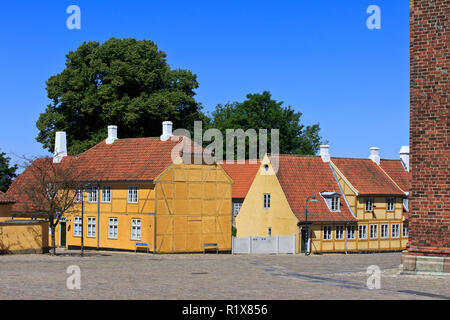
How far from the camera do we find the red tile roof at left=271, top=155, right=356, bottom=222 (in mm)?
51219

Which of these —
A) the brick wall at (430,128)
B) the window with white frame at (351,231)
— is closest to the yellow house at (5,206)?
the window with white frame at (351,231)

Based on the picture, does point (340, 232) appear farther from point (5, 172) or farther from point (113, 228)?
point (5, 172)

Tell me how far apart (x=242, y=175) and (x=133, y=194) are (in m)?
16.4

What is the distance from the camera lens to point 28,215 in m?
50.4

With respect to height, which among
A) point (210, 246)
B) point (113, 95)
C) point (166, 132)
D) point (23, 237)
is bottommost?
point (210, 246)

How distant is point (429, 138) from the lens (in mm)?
25984

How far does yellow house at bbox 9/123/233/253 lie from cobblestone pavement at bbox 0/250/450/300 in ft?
35.2

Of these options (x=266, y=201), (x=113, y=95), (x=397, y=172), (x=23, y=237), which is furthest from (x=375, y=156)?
(x=23, y=237)

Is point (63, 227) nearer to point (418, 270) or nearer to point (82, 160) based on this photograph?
point (82, 160)

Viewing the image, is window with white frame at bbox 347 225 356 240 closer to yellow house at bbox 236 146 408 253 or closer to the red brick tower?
yellow house at bbox 236 146 408 253

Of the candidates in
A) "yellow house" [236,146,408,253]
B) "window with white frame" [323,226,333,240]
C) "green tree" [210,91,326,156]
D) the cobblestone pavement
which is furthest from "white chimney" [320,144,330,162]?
the cobblestone pavement

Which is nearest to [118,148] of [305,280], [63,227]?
[63,227]

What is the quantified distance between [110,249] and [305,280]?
23.4 metres

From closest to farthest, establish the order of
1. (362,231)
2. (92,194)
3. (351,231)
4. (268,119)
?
(92,194) → (351,231) → (362,231) → (268,119)
